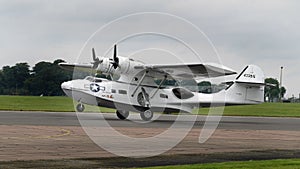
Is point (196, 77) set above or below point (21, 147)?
above

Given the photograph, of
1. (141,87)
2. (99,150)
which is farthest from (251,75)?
(99,150)

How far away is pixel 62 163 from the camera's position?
540 inches

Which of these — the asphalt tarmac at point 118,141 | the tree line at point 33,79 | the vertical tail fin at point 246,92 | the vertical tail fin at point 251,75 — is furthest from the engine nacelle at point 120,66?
the tree line at point 33,79

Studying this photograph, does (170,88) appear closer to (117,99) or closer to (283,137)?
(117,99)

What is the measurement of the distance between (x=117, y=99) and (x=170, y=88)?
460 cm

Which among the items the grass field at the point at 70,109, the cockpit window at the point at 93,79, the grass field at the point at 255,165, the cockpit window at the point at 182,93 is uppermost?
the cockpit window at the point at 93,79

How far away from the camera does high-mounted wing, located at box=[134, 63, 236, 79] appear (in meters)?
32.5

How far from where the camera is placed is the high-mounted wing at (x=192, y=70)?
32.5 m

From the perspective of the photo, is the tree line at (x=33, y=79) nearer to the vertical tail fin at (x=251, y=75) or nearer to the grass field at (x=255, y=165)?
the vertical tail fin at (x=251, y=75)

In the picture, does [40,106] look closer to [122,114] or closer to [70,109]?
[70,109]

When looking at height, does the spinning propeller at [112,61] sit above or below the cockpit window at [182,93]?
above

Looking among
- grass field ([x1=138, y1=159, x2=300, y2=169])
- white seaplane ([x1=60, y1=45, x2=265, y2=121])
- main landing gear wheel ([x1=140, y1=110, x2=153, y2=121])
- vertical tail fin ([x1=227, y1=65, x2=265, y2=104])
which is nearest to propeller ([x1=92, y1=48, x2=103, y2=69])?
white seaplane ([x1=60, y1=45, x2=265, y2=121])

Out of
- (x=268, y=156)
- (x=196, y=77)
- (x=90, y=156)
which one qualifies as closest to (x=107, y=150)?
(x=90, y=156)

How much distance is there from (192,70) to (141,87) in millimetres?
4560
